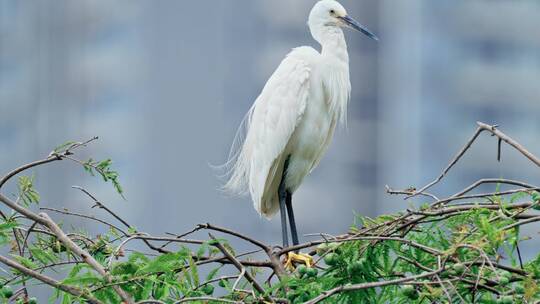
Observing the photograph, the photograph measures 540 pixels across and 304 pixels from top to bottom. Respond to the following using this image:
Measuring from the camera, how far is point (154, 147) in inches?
1053

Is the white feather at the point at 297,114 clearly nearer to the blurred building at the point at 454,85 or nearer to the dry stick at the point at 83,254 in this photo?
the dry stick at the point at 83,254

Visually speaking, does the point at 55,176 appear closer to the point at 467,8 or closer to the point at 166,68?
the point at 166,68

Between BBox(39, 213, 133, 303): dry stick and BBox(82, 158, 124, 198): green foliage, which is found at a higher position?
BBox(82, 158, 124, 198): green foliage

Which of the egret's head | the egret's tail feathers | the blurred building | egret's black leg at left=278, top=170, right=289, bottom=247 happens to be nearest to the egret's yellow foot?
egret's black leg at left=278, top=170, right=289, bottom=247

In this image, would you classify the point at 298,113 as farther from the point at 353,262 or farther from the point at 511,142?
the point at 511,142

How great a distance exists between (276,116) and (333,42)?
338 millimetres

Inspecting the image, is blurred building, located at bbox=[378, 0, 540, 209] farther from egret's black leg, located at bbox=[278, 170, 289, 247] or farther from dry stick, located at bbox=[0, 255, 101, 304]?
dry stick, located at bbox=[0, 255, 101, 304]

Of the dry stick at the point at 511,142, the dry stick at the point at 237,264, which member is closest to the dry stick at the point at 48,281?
the dry stick at the point at 237,264

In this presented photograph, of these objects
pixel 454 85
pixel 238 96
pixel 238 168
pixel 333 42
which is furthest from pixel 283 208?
pixel 454 85

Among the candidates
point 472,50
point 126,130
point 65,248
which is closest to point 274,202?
point 65,248

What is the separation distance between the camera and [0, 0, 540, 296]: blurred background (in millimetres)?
26250

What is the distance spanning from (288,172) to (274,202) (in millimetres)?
151

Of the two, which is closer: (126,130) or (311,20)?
(311,20)

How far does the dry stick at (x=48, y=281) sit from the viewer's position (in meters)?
3.01
